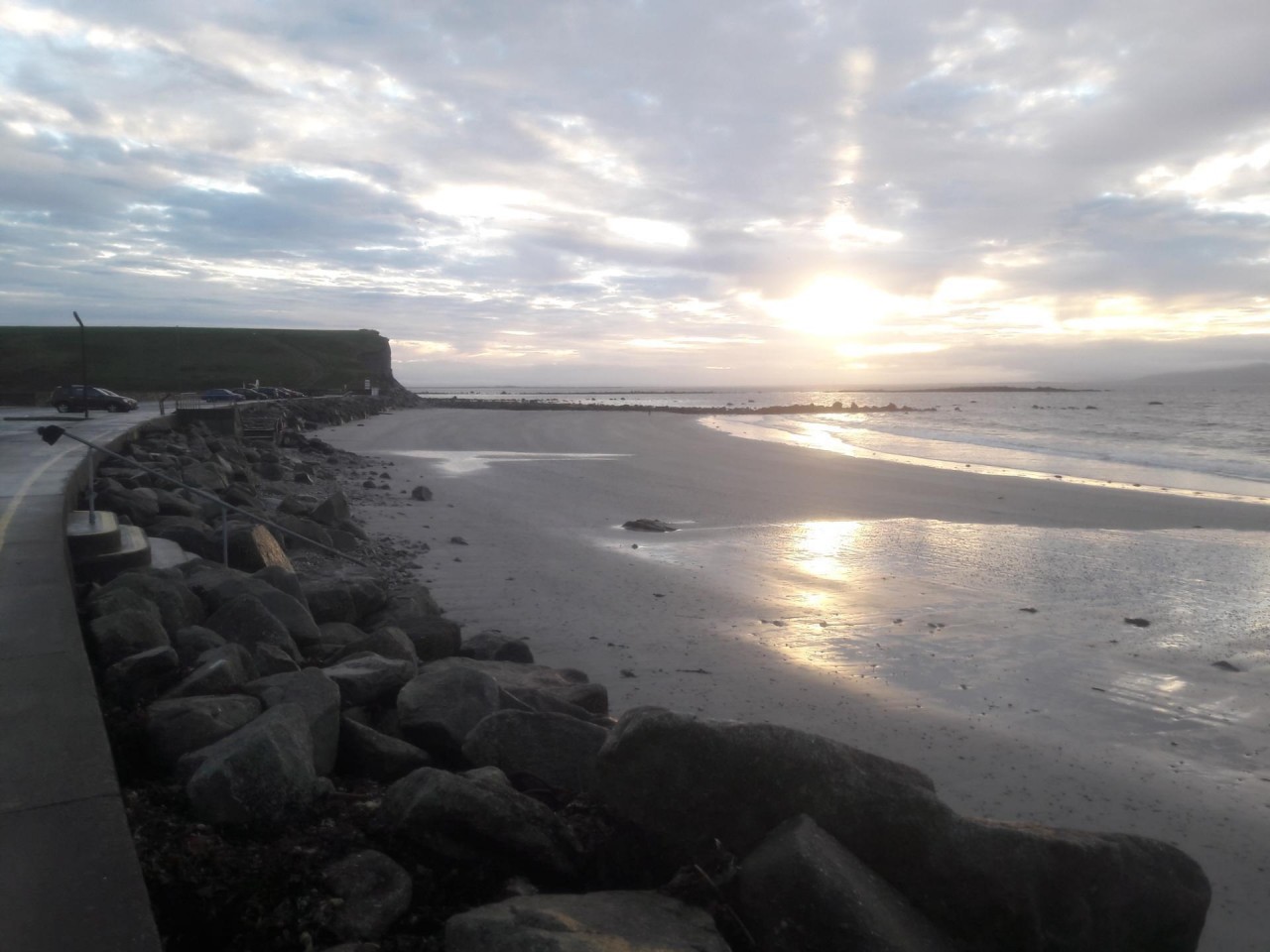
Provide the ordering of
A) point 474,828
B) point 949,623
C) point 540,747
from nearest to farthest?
1. point 474,828
2. point 540,747
3. point 949,623

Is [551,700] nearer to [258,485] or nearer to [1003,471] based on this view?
[258,485]

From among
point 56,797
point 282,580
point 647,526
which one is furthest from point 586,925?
point 647,526

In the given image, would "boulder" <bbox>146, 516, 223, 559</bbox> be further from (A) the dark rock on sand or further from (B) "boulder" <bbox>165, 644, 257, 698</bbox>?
(A) the dark rock on sand

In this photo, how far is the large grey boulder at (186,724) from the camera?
165 inches

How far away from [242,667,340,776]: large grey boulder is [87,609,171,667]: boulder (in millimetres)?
932

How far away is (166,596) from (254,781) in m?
3.29

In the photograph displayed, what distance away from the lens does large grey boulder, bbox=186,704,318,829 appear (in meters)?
3.65

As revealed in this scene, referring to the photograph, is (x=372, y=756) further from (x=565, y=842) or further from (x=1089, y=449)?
(x=1089, y=449)

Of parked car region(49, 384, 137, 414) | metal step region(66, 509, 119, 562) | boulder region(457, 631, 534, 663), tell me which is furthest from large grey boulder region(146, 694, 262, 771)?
parked car region(49, 384, 137, 414)

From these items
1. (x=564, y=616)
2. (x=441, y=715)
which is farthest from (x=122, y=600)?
(x=564, y=616)

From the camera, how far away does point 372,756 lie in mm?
4555

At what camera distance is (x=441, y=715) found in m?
4.99

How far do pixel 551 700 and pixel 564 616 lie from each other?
3313 millimetres

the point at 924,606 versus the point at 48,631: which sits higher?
the point at 48,631
